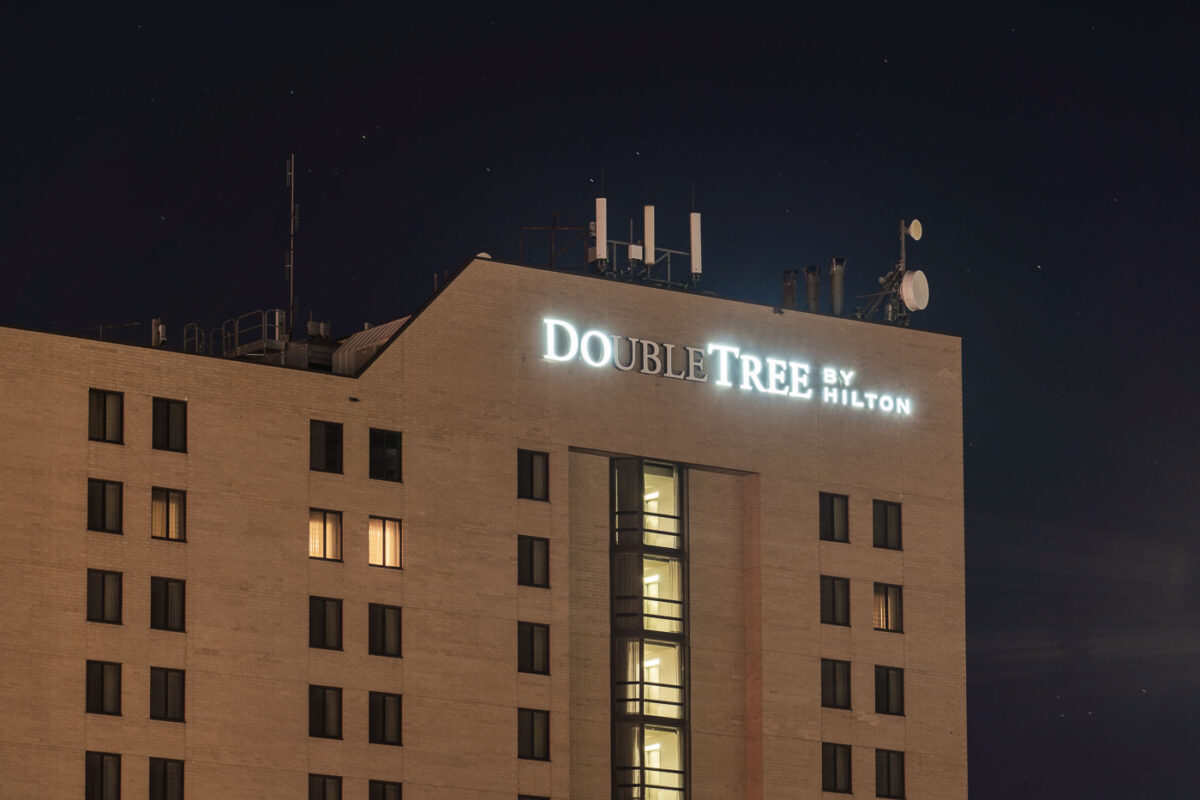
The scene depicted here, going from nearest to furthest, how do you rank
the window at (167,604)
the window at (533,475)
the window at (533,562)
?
the window at (167,604), the window at (533,562), the window at (533,475)

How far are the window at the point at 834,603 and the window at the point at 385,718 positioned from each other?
21.0 m

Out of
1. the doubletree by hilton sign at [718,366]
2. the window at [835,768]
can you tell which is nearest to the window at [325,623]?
the doubletree by hilton sign at [718,366]

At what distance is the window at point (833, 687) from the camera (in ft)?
428

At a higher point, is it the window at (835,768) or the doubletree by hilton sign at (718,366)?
the doubletree by hilton sign at (718,366)

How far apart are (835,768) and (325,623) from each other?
2392 cm

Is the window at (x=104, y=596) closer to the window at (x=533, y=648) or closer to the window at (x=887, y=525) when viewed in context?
the window at (x=533, y=648)

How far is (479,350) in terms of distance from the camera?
124m

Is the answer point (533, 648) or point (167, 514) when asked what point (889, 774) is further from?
point (167, 514)

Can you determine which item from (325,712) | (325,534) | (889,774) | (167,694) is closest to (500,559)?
(325,534)

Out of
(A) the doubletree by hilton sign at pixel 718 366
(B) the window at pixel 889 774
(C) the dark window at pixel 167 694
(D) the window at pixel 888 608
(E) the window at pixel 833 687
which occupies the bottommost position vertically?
(B) the window at pixel 889 774

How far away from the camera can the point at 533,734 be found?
400 ft

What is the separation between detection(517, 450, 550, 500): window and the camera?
124 m

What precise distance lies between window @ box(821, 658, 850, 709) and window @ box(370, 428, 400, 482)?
2105 cm

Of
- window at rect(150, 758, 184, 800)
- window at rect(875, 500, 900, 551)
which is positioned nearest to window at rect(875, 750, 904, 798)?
window at rect(875, 500, 900, 551)
